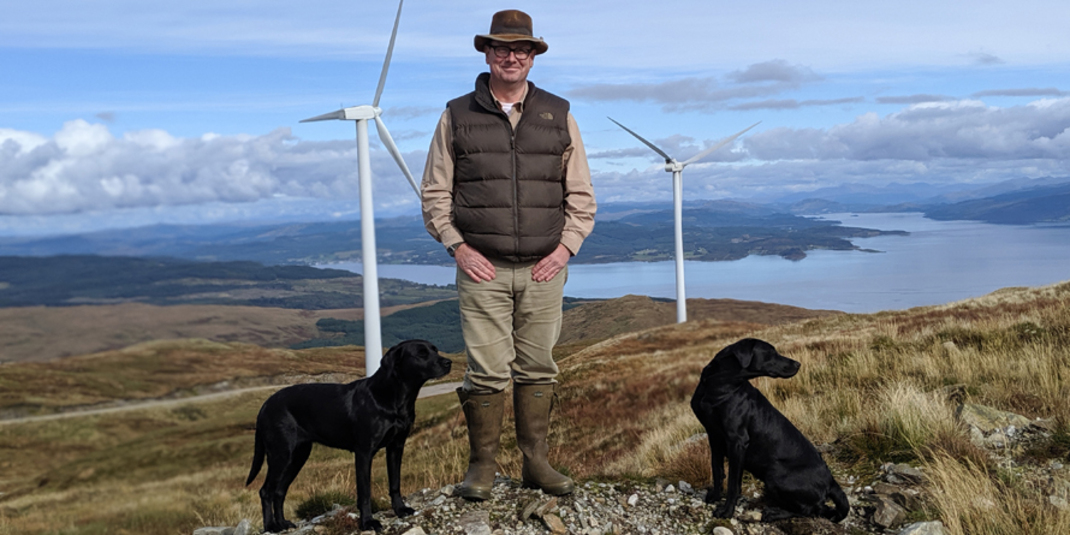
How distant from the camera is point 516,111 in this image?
5668 mm

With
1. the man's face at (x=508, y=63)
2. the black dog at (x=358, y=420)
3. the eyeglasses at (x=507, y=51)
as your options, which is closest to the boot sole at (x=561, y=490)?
the black dog at (x=358, y=420)

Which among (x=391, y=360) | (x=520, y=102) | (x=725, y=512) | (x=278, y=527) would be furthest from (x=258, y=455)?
(x=725, y=512)

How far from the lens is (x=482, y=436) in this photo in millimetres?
5961

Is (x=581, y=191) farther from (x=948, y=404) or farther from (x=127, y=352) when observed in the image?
(x=127, y=352)

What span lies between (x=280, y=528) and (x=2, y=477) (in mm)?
65831

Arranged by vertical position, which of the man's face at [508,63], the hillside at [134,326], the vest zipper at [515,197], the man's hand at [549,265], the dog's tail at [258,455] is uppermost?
the man's face at [508,63]

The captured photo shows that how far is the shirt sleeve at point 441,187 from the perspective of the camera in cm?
564

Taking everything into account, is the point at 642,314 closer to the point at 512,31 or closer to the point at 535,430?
the point at 535,430

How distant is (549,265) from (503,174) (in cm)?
82

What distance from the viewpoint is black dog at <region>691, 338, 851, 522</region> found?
5004 millimetres

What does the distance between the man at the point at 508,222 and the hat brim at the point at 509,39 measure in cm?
1

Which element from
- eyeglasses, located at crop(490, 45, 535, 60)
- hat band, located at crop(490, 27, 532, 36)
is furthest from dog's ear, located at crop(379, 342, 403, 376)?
hat band, located at crop(490, 27, 532, 36)

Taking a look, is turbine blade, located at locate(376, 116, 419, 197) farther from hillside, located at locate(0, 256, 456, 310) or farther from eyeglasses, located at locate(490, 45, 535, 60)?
hillside, located at locate(0, 256, 456, 310)

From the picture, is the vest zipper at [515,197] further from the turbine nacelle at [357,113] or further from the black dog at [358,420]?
the turbine nacelle at [357,113]
